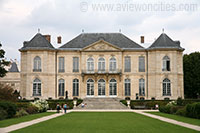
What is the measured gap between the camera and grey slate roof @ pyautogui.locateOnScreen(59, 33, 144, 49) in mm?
43250

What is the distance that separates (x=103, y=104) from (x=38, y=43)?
12.1 m

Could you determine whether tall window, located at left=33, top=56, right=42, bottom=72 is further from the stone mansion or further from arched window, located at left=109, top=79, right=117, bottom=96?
arched window, located at left=109, top=79, right=117, bottom=96

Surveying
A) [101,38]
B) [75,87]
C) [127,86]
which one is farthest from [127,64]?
[75,87]

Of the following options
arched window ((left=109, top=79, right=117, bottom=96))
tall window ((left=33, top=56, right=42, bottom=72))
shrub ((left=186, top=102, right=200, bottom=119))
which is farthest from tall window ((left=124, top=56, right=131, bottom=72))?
shrub ((left=186, top=102, right=200, bottom=119))

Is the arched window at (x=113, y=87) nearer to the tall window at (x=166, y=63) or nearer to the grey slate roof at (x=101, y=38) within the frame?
the grey slate roof at (x=101, y=38)

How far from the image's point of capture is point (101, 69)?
1674 inches

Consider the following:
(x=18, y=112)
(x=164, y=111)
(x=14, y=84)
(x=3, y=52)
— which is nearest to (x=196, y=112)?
(x=164, y=111)

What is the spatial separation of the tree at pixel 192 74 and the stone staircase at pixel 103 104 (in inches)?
456

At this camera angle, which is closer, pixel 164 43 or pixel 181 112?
pixel 181 112

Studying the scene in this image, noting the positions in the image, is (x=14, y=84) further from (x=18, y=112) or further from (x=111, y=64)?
(x=18, y=112)

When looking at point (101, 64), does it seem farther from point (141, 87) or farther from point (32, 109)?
point (32, 109)

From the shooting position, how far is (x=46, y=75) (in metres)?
41.6

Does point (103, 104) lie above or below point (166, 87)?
below

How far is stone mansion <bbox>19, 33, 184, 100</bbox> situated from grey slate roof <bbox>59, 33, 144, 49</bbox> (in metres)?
0.13
